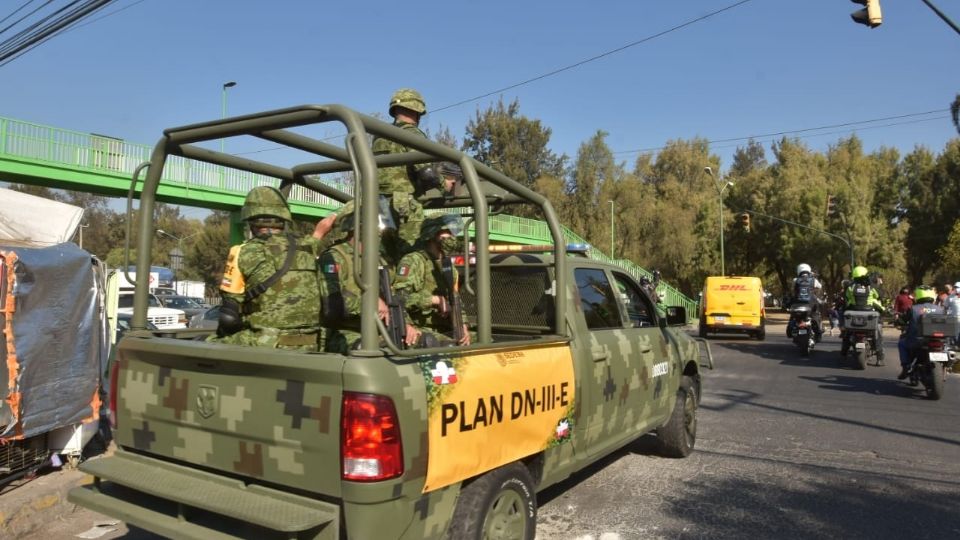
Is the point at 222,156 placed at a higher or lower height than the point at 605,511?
higher

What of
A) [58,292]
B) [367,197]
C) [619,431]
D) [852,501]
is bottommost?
[852,501]

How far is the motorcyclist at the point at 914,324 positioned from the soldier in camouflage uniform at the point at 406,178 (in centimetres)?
814

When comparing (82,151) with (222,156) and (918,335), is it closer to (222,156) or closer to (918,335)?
(222,156)

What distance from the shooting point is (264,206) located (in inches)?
150

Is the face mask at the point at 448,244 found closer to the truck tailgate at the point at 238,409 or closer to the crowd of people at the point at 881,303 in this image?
the truck tailgate at the point at 238,409


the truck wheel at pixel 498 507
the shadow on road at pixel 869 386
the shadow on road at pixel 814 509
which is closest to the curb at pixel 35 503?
the truck wheel at pixel 498 507

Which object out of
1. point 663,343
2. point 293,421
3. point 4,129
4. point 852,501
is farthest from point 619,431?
point 4,129

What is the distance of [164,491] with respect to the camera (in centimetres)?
297

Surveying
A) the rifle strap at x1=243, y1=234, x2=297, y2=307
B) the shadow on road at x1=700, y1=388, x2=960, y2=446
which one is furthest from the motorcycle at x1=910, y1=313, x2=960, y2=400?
the rifle strap at x1=243, y1=234, x2=297, y2=307

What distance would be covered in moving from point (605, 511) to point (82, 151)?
70.4 ft

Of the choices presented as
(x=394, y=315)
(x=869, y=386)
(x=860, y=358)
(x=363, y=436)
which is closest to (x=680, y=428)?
(x=394, y=315)

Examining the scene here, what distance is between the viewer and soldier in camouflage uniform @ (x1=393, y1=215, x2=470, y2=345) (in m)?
4.06

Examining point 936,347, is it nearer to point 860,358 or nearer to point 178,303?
point 860,358

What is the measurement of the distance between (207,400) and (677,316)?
3.98 metres
